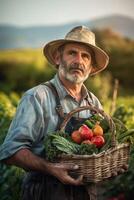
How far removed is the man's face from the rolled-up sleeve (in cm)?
22

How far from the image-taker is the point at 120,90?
6172mm

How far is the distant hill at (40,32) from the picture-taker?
19.3 ft

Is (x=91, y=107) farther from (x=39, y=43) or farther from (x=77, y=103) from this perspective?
(x=39, y=43)

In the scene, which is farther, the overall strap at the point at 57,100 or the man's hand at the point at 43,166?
the overall strap at the point at 57,100

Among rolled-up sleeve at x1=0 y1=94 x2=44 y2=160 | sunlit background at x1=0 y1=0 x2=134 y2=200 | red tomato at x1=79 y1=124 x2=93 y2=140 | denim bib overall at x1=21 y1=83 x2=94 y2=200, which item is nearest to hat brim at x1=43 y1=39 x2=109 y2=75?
denim bib overall at x1=21 y1=83 x2=94 y2=200

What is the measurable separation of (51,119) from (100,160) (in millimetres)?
312

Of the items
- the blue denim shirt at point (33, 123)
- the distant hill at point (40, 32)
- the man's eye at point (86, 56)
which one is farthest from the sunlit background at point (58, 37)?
the blue denim shirt at point (33, 123)

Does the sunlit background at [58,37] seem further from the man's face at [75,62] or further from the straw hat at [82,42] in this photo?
the man's face at [75,62]

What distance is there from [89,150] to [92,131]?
152 mm

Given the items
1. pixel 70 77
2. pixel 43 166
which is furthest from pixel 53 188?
pixel 70 77

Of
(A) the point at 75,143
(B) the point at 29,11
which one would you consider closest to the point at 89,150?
(A) the point at 75,143

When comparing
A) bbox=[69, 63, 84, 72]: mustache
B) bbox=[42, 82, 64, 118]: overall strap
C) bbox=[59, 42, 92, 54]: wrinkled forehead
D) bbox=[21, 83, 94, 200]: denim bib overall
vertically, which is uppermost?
bbox=[59, 42, 92, 54]: wrinkled forehead

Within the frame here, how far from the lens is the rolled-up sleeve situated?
8.85 ft

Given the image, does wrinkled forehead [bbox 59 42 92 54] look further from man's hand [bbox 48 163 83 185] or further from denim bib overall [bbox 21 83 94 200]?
man's hand [bbox 48 163 83 185]
